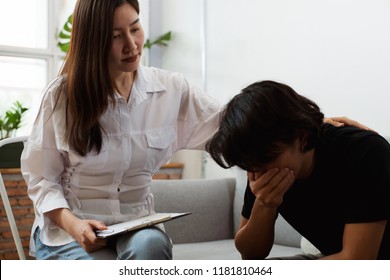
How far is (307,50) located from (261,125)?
1934 mm

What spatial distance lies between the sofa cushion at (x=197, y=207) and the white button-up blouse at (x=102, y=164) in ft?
2.46

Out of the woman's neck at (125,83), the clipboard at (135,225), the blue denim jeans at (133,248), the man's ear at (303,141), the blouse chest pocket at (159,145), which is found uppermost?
the woman's neck at (125,83)

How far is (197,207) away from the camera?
2383 mm

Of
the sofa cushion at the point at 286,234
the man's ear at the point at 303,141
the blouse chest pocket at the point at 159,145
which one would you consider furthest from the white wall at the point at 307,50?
the man's ear at the point at 303,141

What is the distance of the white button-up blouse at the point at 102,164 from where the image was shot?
1.47 m

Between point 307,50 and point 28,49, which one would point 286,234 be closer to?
point 307,50

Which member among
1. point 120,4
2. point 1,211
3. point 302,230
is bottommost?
point 1,211

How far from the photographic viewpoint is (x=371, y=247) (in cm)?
104

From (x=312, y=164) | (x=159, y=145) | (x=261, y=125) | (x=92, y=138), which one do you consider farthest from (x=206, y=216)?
(x=261, y=125)

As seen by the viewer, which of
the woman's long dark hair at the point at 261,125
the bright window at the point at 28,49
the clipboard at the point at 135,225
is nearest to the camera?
the woman's long dark hair at the point at 261,125

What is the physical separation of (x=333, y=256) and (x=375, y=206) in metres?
0.14

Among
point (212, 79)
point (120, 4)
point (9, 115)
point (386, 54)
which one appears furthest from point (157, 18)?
point (120, 4)

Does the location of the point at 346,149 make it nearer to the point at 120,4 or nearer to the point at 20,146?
the point at 120,4

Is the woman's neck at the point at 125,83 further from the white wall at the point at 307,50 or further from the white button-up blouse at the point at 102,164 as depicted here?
the white wall at the point at 307,50
